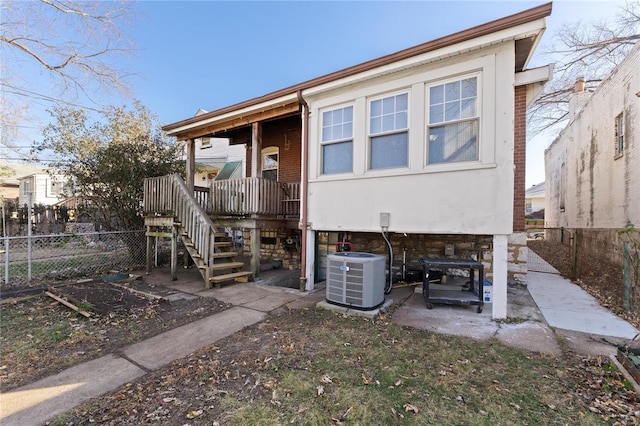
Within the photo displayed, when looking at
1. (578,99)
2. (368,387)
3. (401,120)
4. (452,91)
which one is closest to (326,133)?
(401,120)

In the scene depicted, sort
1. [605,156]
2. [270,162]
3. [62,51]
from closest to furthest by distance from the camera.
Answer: [62,51], [605,156], [270,162]

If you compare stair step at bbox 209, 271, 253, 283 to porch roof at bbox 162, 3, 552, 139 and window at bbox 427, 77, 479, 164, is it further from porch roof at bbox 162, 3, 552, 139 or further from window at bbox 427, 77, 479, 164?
window at bbox 427, 77, 479, 164

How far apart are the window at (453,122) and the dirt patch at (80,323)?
15.8 feet

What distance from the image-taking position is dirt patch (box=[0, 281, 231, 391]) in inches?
134

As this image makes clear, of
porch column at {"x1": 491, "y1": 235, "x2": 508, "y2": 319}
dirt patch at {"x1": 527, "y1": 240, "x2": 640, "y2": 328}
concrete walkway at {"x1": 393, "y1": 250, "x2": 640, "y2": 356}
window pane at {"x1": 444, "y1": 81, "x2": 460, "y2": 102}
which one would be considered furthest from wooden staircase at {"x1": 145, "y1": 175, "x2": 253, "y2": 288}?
dirt patch at {"x1": 527, "y1": 240, "x2": 640, "y2": 328}

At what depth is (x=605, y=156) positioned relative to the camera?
9.74m

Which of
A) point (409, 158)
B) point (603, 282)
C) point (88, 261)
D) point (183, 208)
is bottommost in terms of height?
point (603, 282)

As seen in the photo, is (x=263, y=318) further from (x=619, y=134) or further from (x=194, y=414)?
(x=619, y=134)

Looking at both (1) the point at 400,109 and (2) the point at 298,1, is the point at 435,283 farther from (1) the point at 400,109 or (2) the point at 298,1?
(2) the point at 298,1

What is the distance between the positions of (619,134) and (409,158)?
8.25m

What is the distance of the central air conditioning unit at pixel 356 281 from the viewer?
4859 mm

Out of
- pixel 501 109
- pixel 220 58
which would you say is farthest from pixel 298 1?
pixel 501 109

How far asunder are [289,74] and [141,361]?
1720 centimetres

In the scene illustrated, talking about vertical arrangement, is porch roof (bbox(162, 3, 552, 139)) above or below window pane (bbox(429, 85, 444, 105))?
above
